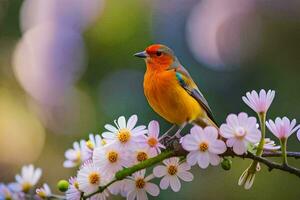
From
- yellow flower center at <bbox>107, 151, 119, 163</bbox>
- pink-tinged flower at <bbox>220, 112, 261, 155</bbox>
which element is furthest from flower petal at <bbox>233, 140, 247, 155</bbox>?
yellow flower center at <bbox>107, 151, 119, 163</bbox>

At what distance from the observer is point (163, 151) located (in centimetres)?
95

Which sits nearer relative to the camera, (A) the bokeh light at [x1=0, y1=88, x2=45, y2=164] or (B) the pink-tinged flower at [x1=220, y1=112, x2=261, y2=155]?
(B) the pink-tinged flower at [x1=220, y1=112, x2=261, y2=155]

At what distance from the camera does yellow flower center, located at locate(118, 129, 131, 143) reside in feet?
3.24

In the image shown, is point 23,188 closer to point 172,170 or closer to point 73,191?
point 73,191

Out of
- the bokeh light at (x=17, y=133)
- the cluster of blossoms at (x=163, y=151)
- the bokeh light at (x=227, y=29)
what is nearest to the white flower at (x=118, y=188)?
the cluster of blossoms at (x=163, y=151)

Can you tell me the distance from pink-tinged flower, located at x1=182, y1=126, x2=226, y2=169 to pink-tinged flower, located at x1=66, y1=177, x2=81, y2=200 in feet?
0.75

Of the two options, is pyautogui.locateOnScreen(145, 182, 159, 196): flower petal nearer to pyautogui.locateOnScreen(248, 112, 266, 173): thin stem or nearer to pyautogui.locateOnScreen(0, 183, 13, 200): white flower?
pyautogui.locateOnScreen(248, 112, 266, 173): thin stem

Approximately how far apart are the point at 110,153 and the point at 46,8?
386 centimetres

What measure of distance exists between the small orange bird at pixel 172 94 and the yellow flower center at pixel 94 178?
205 millimetres

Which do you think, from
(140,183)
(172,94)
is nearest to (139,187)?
(140,183)

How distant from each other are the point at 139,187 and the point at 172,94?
0.32 meters

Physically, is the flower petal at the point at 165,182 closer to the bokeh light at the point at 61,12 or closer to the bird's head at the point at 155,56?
the bird's head at the point at 155,56

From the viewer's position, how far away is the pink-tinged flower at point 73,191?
1.01 metres

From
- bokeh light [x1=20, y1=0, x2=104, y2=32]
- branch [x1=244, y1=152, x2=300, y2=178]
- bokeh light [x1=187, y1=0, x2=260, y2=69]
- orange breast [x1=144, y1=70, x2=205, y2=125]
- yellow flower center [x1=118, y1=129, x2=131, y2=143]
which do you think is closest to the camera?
branch [x1=244, y1=152, x2=300, y2=178]
